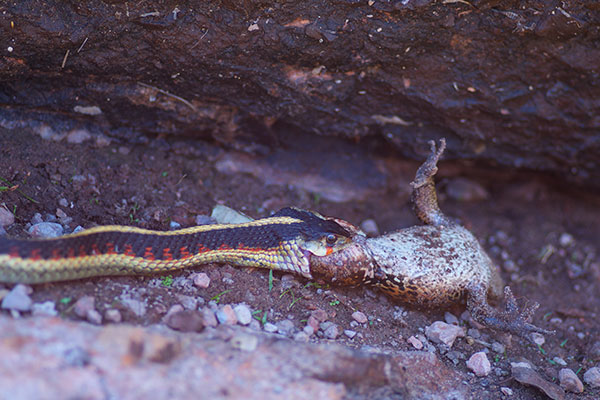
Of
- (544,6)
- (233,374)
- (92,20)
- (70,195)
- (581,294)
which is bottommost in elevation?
(581,294)

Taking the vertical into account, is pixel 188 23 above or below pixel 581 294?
above

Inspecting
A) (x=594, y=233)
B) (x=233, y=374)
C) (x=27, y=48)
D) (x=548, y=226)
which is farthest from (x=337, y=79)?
(x=594, y=233)

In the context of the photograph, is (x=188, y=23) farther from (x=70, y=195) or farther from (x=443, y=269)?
(x=443, y=269)

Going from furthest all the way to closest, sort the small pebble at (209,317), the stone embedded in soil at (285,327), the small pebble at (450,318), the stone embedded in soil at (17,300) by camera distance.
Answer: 1. the small pebble at (450,318)
2. the stone embedded in soil at (285,327)
3. the small pebble at (209,317)
4. the stone embedded in soil at (17,300)

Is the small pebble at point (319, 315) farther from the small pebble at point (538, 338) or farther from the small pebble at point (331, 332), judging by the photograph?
the small pebble at point (538, 338)

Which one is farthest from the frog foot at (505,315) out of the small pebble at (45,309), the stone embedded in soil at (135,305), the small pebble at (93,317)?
the small pebble at (45,309)
